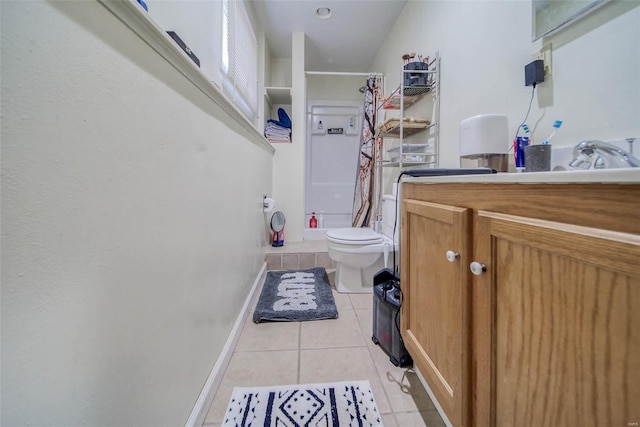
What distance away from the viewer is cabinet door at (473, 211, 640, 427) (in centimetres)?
34

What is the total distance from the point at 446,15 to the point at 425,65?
0.28m

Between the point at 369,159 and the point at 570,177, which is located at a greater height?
the point at 369,159

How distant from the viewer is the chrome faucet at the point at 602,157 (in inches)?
25.7

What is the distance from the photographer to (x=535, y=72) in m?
0.96

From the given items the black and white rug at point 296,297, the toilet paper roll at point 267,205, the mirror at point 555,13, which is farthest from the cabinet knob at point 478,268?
the toilet paper roll at point 267,205

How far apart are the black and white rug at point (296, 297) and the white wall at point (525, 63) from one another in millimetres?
1199

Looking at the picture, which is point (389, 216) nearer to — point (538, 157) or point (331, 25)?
point (538, 157)

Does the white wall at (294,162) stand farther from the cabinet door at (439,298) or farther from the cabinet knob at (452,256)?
the cabinet knob at (452,256)

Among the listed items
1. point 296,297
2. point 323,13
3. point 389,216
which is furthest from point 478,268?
point 323,13

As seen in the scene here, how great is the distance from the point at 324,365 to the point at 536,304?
36.9 inches

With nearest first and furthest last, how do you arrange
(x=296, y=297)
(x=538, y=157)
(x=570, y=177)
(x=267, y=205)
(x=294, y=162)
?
1. (x=570, y=177)
2. (x=538, y=157)
3. (x=296, y=297)
4. (x=267, y=205)
5. (x=294, y=162)

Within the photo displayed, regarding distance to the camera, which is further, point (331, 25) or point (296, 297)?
point (331, 25)

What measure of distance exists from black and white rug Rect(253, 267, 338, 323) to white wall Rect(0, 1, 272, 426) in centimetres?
77

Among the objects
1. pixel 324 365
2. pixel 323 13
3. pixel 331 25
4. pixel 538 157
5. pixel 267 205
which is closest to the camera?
pixel 538 157
